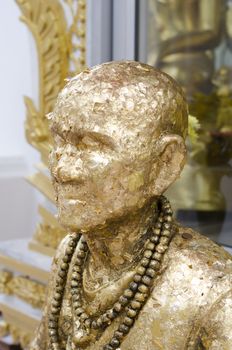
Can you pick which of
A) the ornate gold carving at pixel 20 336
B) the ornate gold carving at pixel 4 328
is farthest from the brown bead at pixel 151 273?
the ornate gold carving at pixel 4 328

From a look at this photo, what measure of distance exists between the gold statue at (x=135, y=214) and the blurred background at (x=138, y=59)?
49cm

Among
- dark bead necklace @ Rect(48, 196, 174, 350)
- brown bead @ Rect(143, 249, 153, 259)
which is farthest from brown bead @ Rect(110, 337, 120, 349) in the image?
brown bead @ Rect(143, 249, 153, 259)

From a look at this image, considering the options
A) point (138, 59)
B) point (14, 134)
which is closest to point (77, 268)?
A: point (138, 59)

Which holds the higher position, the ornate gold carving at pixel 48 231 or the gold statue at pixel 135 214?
the gold statue at pixel 135 214

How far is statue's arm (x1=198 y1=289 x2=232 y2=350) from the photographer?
0.86 metres

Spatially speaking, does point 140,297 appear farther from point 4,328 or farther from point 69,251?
point 4,328

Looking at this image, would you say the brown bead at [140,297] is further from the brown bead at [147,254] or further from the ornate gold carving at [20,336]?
the ornate gold carving at [20,336]

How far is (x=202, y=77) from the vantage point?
1.53 meters

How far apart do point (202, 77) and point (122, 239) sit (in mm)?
680

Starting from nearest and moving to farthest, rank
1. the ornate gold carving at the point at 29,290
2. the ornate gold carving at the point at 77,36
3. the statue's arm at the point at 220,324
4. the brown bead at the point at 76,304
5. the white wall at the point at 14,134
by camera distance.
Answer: the statue's arm at the point at 220,324 < the brown bead at the point at 76,304 < the ornate gold carving at the point at 77,36 < the ornate gold carving at the point at 29,290 < the white wall at the point at 14,134

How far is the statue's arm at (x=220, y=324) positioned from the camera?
0.86m

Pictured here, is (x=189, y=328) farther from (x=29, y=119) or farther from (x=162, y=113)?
(x=29, y=119)

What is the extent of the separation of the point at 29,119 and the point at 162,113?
941 millimetres

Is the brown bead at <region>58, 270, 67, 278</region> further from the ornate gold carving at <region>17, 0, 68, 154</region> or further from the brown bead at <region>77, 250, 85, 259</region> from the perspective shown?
the ornate gold carving at <region>17, 0, 68, 154</region>
